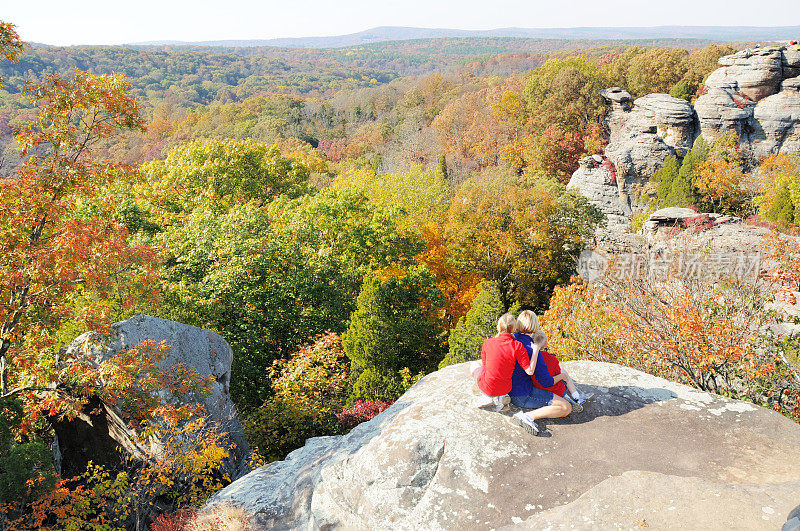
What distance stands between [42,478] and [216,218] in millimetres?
11171

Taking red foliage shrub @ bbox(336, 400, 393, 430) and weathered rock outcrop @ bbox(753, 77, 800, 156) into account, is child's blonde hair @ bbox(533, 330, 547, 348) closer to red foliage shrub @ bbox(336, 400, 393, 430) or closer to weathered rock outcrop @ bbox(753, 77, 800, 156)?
red foliage shrub @ bbox(336, 400, 393, 430)

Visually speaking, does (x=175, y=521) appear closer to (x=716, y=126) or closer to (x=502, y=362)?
(x=502, y=362)

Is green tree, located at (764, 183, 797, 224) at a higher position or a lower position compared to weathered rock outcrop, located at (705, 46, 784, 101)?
lower

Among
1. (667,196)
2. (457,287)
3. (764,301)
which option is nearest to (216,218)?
(457,287)

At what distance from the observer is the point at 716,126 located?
1649 inches

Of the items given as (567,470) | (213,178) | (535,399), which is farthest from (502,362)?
(213,178)

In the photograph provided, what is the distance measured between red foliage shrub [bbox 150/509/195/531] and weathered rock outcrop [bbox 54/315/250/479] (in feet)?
6.33

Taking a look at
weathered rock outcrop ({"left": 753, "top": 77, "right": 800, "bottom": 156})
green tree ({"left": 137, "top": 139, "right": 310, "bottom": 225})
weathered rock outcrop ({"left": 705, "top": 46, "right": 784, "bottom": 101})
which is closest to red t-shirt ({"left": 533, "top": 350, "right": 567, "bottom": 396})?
green tree ({"left": 137, "top": 139, "right": 310, "bottom": 225})

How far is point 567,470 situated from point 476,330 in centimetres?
929

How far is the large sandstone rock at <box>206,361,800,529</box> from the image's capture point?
18.7ft

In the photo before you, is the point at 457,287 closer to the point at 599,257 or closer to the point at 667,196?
the point at 599,257

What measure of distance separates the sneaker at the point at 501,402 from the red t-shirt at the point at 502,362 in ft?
0.32

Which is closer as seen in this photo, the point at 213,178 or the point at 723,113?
the point at 213,178

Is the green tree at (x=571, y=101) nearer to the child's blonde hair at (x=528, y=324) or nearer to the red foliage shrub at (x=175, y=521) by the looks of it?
the child's blonde hair at (x=528, y=324)
